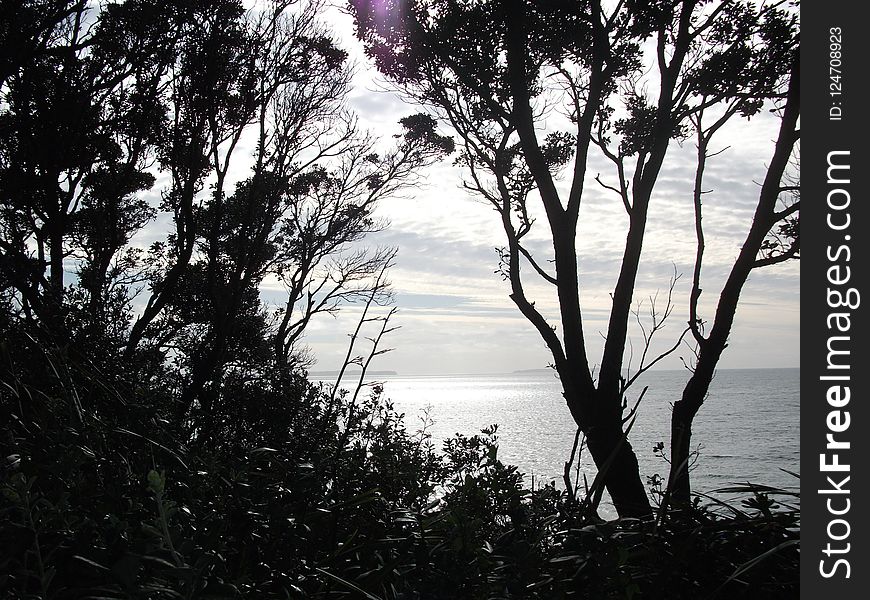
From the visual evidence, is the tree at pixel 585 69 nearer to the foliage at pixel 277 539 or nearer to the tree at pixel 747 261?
the tree at pixel 747 261

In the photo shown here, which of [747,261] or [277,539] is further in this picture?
[747,261]

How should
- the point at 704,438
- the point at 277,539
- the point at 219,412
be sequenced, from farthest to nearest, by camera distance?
1. the point at 704,438
2. the point at 219,412
3. the point at 277,539

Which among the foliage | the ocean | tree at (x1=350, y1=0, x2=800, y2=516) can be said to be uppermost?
tree at (x1=350, y1=0, x2=800, y2=516)

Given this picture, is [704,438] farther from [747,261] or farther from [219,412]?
[219,412]

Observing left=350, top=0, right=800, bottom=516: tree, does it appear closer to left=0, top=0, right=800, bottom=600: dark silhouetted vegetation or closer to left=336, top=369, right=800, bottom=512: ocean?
left=0, top=0, right=800, bottom=600: dark silhouetted vegetation

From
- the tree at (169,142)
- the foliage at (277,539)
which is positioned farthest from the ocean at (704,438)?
the foliage at (277,539)

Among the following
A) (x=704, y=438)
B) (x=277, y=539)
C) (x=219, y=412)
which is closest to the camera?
(x=277, y=539)

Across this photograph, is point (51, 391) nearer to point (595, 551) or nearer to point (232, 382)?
point (595, 551)

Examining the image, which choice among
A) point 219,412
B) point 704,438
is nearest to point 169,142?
point 219,412

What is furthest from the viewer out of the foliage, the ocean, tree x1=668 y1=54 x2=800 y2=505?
the ocean

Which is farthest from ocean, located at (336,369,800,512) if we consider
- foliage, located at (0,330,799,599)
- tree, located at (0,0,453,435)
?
foliage, located at (0,330,799,599)

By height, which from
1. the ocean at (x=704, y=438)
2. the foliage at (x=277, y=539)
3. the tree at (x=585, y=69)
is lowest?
the ocean at (x=704, y=438)

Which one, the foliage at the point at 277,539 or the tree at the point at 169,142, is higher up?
the tree at the point at 169,142
